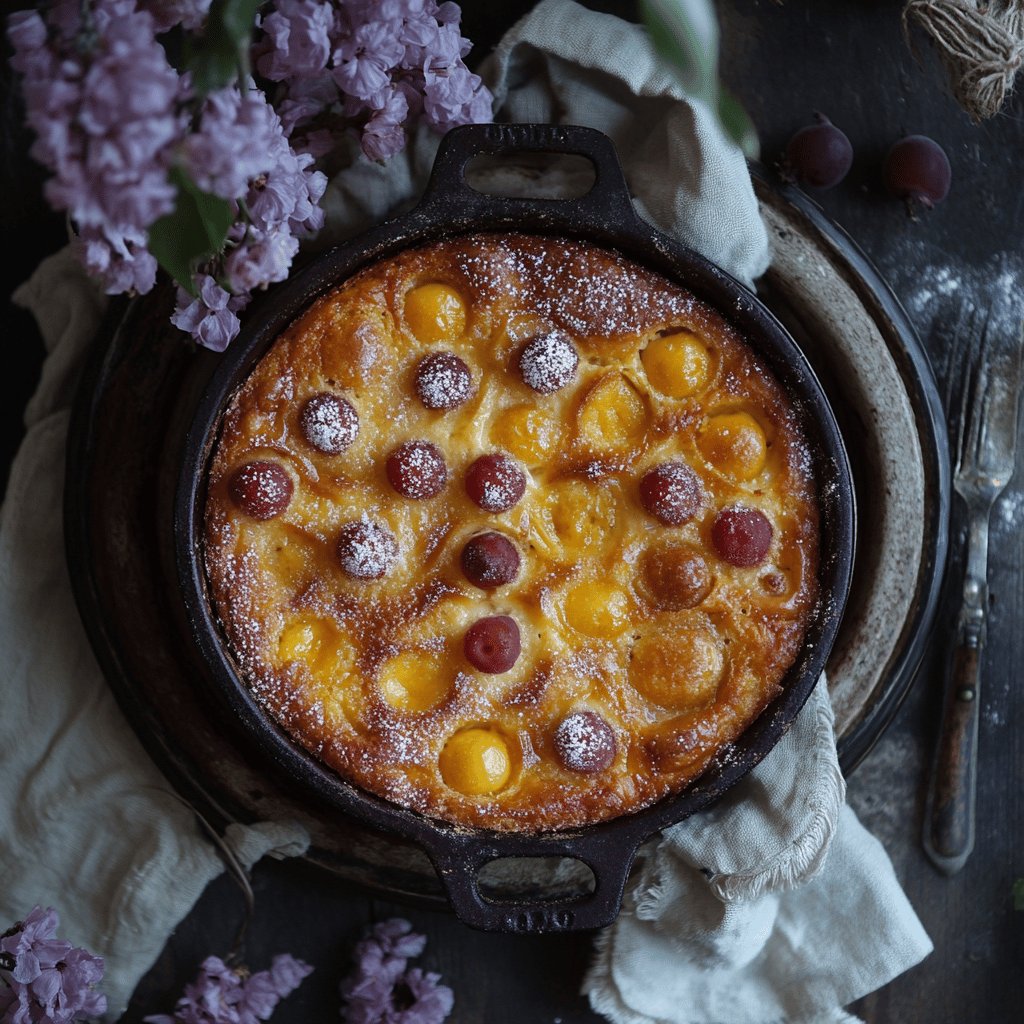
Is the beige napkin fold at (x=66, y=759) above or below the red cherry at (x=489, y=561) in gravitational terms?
below

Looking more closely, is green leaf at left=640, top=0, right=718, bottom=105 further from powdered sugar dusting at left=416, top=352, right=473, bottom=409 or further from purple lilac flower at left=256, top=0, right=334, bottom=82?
powdered sugar dusting at left=416, top=352, right=473, bottom=409

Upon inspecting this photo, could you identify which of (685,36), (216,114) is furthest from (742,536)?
(216,114)

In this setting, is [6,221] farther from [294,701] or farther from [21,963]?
[21,963]

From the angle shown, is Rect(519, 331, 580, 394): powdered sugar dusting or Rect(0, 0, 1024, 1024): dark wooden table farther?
Rect(0, 0, 1024, 1024): dark wooden table

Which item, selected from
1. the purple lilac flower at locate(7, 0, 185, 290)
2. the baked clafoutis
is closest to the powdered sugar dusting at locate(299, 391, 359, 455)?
the baked clafoutis

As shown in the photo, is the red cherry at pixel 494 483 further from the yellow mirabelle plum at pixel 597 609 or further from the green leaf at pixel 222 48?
the green leaf at pixel 222 48

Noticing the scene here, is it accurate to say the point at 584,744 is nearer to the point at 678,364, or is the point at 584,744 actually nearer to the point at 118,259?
the point at 678,364

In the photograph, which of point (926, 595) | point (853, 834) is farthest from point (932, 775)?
point (926, 595)

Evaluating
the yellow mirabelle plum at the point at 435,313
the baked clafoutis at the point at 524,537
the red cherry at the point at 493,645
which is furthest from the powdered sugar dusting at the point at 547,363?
the red cherry at the point at 493,645
